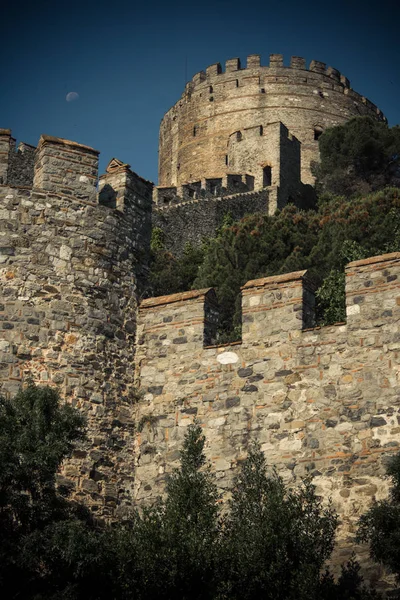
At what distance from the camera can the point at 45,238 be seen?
1342cm

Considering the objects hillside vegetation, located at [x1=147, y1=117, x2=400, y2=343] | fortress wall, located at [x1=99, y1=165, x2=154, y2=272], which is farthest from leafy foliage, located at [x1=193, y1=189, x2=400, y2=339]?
fortress wall, located at [x1=99, y1=165, x2=154, y2=272]

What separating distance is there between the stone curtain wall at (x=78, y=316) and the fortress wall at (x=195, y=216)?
28.2 m

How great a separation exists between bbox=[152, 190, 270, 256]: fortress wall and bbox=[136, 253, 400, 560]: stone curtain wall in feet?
93.5

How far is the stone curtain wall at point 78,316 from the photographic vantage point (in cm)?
1280

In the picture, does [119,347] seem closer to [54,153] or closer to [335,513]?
[54,153]

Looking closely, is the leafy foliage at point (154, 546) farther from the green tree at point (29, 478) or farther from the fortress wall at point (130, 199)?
the fortress wall at point (130, 199)

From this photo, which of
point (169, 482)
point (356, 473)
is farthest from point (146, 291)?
point (356, 473)

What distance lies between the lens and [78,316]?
13.3m

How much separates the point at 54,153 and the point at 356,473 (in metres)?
5.48

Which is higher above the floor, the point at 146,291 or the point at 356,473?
the point at 146,291

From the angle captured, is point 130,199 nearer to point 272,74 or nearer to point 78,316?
point 78,316

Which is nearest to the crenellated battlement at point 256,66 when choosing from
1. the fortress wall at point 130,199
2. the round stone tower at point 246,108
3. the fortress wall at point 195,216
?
the round stone tower at point 246,108

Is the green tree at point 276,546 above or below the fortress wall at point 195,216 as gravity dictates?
below

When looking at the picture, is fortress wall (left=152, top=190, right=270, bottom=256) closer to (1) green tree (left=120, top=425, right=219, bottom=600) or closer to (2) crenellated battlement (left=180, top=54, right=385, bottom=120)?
(2) crenellated battlement (left=180, top=54, right=385, bottom=120)
